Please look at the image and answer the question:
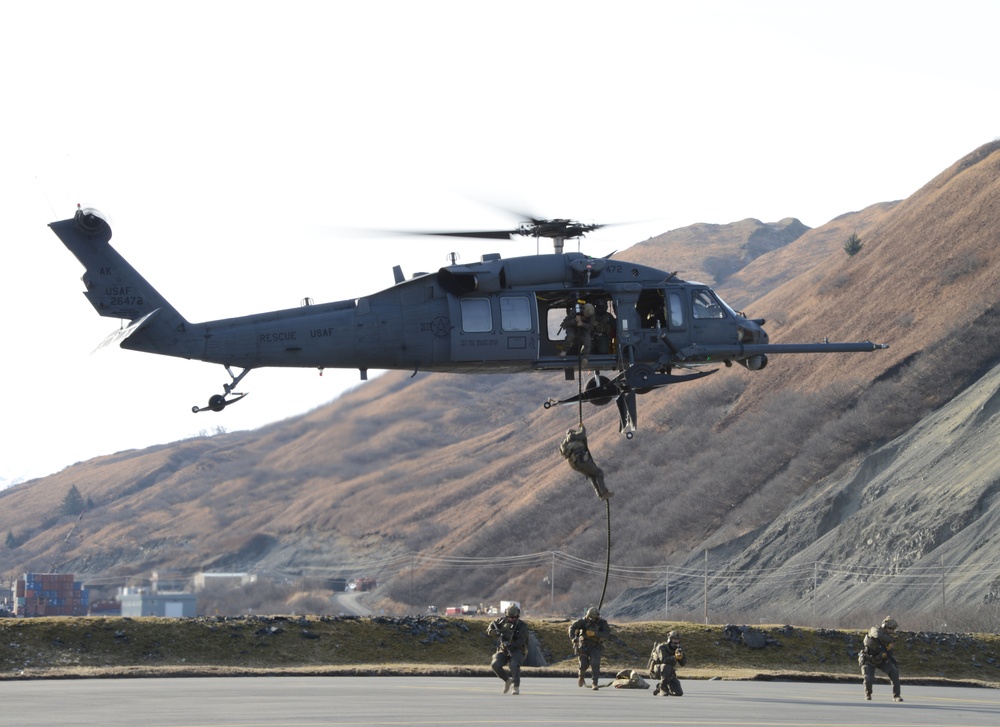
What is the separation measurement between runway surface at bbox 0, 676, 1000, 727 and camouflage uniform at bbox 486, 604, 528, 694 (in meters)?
0.46

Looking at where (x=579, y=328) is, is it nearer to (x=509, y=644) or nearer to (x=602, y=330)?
(x=602, y=330)

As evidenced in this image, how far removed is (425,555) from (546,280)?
5870 cm

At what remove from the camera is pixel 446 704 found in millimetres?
21734

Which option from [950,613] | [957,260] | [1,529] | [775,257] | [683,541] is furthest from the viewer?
[775,257]

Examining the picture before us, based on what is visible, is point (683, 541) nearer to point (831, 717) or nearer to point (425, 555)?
point (425, 555)

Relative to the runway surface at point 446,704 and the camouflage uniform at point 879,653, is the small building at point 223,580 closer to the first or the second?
the runway surface at point 446,704

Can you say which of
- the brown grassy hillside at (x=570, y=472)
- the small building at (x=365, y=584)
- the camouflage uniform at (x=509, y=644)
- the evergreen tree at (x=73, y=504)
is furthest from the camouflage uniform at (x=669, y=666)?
the evergreen tree at (x=73, y=504)

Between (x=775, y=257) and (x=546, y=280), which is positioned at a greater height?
(x=775, y=257)

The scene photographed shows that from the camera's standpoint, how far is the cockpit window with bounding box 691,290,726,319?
33.4 m

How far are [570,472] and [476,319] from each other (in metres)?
65.6

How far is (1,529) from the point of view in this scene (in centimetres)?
10538

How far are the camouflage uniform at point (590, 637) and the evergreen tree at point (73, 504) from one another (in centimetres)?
8786

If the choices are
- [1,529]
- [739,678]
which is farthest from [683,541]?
[1,529]

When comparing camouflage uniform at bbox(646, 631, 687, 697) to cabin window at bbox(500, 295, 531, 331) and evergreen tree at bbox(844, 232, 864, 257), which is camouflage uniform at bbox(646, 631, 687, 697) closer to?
cabin window at bbox(500, 295, 531, 331)
